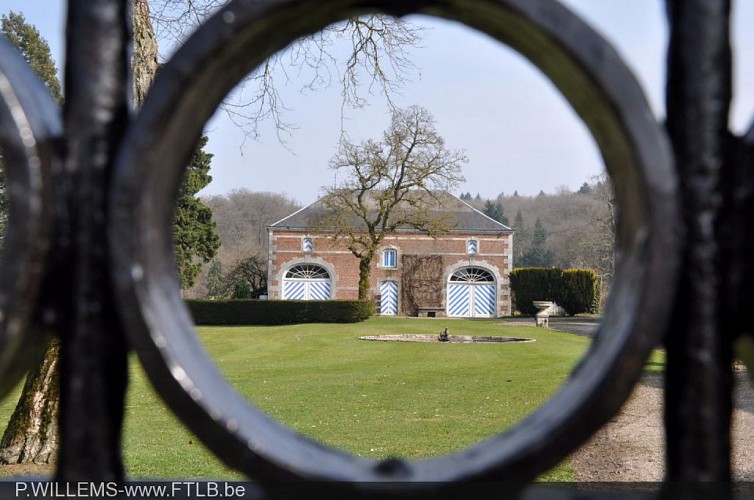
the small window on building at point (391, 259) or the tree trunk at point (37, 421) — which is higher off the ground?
the small window on building at point (391, 259)

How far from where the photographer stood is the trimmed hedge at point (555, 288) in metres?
42.9

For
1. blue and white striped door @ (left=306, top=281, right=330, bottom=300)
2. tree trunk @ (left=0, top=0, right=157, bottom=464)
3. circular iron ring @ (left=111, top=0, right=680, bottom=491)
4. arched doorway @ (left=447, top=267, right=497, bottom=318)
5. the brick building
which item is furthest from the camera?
arched doorway @ (left=447, top=267, right=497, bottom=318)

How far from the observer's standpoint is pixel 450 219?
4034cm

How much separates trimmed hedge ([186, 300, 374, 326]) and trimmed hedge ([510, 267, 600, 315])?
44.3 feet

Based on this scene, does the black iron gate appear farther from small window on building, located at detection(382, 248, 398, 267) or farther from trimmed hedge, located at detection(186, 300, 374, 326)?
small window on building, located at detection(382, 248, 398, 267)

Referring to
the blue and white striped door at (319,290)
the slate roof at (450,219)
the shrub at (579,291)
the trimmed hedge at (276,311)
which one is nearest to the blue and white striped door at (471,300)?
the slate roof at (450,219)

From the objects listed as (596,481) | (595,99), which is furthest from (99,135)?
(596,481)

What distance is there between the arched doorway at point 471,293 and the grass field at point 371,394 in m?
18.0

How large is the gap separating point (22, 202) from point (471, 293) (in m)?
41.8

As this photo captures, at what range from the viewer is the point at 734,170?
2.20 ft

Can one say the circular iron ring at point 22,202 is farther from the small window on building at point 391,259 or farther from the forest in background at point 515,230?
the small window on building at point 391,259

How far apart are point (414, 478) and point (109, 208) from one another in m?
0.35

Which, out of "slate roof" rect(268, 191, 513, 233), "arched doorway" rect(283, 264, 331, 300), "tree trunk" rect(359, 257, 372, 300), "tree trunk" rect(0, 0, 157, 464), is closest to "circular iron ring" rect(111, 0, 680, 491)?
"tree trunk" rect(0, 0, 157, 464)

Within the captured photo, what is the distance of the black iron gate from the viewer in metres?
0.61
